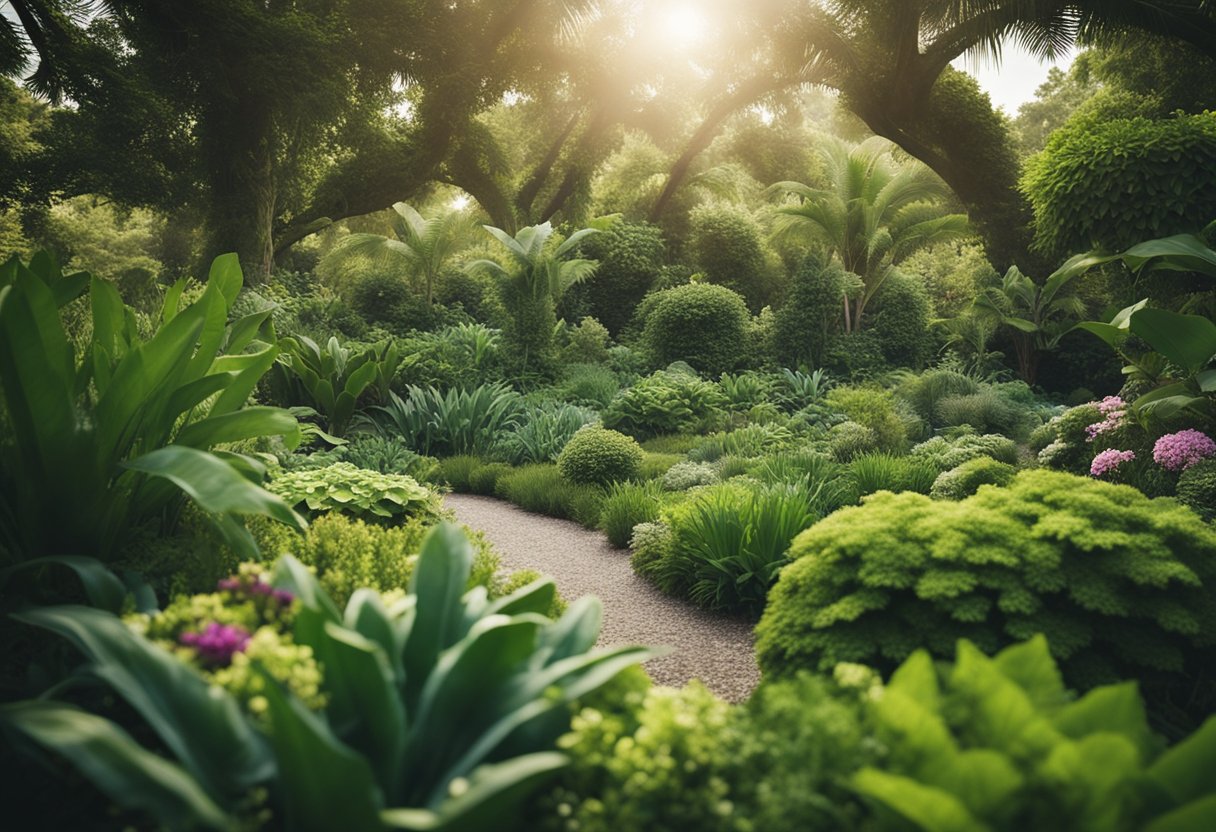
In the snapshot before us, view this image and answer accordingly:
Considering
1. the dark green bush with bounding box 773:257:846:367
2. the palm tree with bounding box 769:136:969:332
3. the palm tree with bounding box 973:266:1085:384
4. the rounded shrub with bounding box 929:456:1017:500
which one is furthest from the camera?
the palm tree with bounding box 769:136:969:332

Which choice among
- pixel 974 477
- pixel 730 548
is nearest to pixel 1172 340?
pixel 974 477

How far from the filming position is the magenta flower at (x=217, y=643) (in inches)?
59.9

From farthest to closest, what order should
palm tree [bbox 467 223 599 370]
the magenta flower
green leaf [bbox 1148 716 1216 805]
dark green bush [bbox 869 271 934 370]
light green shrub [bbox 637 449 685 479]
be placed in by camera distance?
1. dark green bush [bbox 869 271 934 370]
2. palm tree [bbox 467 223 599 370]
3. light green shrub [bbox 637 449 685 479]
4. the magenta flower
5. green leaf [bbox 1148 716 1216 805]

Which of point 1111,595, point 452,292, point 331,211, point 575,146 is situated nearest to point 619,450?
point 1111,595

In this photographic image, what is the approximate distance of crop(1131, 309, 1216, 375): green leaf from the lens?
4.07 m

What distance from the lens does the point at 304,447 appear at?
6.60m

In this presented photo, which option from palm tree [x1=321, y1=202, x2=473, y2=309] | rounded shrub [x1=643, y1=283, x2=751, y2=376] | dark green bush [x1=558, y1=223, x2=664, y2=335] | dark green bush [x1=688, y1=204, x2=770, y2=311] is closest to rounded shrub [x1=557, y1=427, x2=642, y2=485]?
rounded shrub [x1=643, y1=283, x2=751, y2=376]

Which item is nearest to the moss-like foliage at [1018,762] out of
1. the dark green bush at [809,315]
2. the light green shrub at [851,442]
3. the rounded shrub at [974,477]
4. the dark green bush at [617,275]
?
the rounded shrub at [974,477]

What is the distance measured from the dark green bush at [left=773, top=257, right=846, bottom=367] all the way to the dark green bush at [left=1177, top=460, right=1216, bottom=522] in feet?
28.2

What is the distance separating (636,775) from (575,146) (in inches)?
739

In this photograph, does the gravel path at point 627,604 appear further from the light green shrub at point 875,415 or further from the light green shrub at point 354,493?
the light green shrub at point 875,415

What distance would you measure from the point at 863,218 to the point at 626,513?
11.3 m

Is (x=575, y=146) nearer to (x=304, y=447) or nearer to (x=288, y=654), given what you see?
(x=304, y=447)

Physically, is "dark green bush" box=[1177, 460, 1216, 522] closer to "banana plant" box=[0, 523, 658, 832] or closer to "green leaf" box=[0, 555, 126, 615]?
"banana plant" box=[0, 523, 658, 832]
